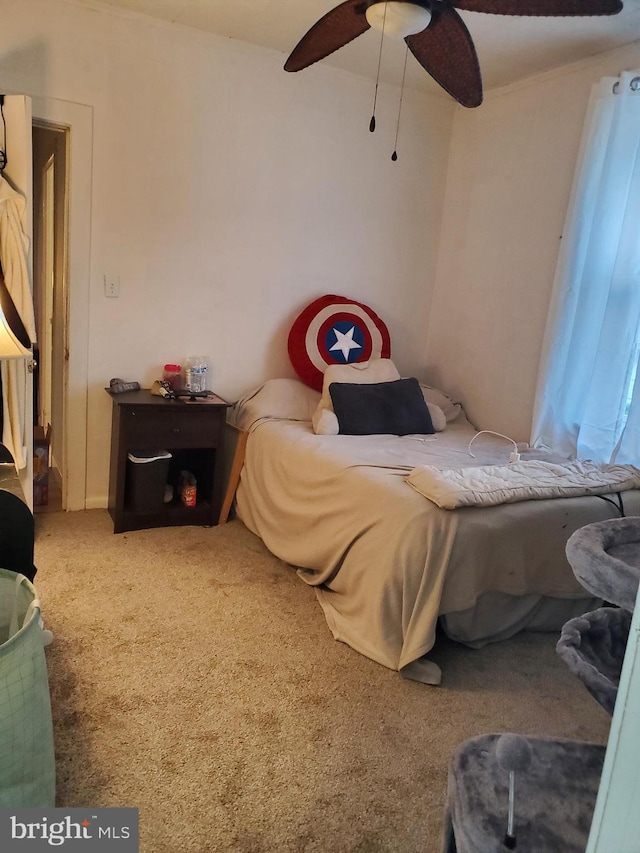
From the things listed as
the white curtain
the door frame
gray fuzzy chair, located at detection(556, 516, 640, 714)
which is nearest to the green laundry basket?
Answer: gray fuzzy chair, located at detection(556, 516, 640, 714)

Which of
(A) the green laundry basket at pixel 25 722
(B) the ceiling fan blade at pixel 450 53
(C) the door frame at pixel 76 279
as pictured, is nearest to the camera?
(A) the green laundry basket at pixel 25 722

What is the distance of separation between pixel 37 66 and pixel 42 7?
0.79ft

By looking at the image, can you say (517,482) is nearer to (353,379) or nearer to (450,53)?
(353,379)

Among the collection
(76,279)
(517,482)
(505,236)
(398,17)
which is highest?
(398,17)

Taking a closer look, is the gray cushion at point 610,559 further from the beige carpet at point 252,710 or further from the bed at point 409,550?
the bed at point 409,550

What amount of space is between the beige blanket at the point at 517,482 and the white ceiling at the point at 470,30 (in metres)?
1.84

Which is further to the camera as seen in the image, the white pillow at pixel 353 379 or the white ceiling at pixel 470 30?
the white pillow at pixel 353 379

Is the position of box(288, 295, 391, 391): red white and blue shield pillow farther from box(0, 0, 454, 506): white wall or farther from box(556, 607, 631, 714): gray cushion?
box(556, 607, 631, 714): gray cushion

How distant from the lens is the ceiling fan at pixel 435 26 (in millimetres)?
1648

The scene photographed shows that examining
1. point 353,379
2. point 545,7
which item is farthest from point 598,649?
point 353,379

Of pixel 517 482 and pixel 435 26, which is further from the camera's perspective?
pixel 517 482

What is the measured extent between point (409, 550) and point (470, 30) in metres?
2.29

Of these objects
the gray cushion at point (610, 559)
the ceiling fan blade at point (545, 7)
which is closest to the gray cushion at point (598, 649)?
the gray cushion at point (610, 559)

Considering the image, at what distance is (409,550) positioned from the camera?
2.06m
